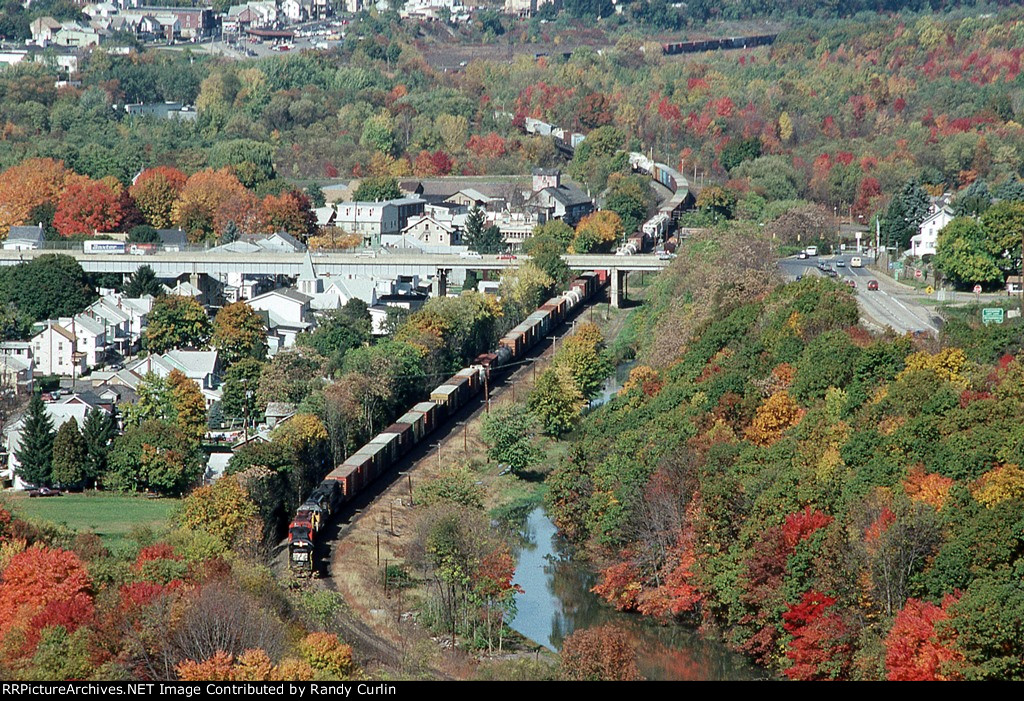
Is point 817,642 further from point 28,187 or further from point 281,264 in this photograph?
point 28,187

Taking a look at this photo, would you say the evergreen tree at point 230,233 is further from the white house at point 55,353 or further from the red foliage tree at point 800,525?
the red foliage tree at point 800,525

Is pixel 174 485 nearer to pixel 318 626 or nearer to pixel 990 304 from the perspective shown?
pixel 318 626

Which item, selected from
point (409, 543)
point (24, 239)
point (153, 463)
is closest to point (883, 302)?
point (409, 543)

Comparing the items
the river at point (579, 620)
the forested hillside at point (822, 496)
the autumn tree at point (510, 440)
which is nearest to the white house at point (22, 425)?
the autumn tree at point (510, 440)

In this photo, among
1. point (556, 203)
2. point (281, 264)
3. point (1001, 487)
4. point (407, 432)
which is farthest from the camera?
point (556, 203)

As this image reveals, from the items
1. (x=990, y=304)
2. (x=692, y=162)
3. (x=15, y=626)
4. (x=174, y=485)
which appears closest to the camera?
(x=15, y=626)

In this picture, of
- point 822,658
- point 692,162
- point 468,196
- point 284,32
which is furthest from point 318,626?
point 284,32

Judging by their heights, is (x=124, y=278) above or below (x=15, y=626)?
below

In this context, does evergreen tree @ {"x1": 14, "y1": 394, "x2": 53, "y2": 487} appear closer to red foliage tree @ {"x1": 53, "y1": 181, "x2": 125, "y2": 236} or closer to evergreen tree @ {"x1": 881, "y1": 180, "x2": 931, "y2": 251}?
red foliage tree @ {"x1": 53, "y1": 181, "x2": 125, "y2": 236}
